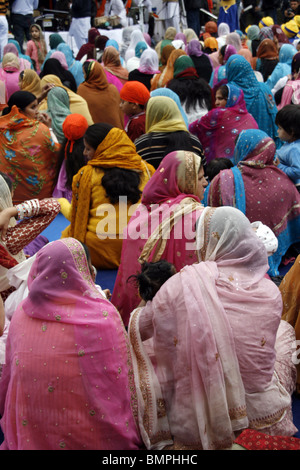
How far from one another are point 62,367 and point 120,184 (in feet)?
6.30

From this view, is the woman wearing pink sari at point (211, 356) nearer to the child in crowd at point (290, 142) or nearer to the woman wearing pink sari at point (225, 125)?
the child in crowd at point (290, 142)

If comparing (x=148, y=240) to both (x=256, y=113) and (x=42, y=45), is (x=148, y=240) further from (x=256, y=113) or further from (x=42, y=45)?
(x=42, y=45)

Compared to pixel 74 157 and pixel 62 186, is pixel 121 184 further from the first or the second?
pixel 62 186

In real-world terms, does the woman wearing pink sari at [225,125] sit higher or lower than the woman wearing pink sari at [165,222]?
lower

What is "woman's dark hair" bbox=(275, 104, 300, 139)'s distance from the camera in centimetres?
373

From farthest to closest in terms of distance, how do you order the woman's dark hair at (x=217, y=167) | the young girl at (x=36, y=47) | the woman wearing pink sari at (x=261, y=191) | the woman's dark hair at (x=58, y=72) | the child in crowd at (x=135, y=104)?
the young girl at (x=36, y=47)
the woman's dark hair at (x=58, y=72)
the child in crowd at (x=135, y=104)
the woman's dark hair at (x=217, y=167)
the woman wearing pink sari at (x=261, y=191)

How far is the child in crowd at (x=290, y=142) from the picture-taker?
368 cm

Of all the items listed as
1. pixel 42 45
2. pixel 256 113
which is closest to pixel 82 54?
pixel 42 45

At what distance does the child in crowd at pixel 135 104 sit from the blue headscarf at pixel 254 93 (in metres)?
1.04

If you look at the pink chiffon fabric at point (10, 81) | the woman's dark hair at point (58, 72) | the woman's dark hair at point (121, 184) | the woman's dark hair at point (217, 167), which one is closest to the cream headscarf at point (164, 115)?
the woman's dark hair at point (217, 167)

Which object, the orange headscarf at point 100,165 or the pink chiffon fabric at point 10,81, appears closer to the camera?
the orange headscarf at point 100,165

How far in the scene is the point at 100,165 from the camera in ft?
11.9

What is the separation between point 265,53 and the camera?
7453 mm

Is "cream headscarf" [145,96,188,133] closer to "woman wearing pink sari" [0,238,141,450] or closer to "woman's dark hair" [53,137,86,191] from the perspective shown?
"woman's dark hair" [53,137,86,191]
